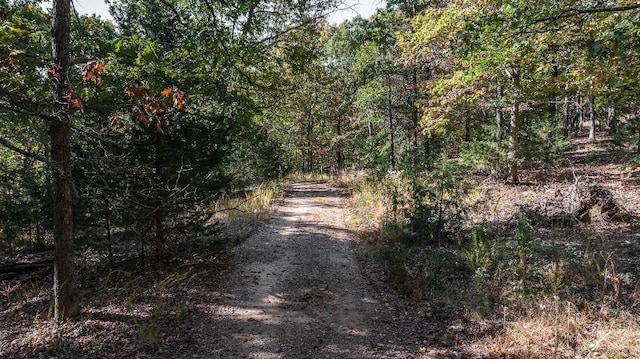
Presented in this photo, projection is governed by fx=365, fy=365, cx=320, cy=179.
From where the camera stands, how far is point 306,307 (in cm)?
588

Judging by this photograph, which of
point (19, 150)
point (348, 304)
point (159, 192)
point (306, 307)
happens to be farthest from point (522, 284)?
point (159, 192)

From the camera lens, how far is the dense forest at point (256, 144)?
4.71 m

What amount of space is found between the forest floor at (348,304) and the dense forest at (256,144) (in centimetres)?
6

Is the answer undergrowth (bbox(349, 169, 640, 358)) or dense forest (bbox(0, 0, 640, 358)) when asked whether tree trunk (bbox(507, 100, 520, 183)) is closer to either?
dense forest (bbox(0, 0, 640, 358))

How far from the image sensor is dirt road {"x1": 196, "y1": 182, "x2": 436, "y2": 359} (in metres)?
4.80

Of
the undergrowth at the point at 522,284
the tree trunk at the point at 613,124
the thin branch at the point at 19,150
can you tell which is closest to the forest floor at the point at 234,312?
the undergrowth at the point at 522,284

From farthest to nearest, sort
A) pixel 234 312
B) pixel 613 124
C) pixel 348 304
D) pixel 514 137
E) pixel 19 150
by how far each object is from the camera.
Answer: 1. pixel 613 124
2. pixel 514 137
3. pixel 348 304
4. pixel 234 312
5. pixel 19 150

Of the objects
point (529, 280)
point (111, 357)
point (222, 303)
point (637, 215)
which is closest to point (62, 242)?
point (111, 357)

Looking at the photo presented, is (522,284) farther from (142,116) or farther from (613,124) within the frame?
(613,124)

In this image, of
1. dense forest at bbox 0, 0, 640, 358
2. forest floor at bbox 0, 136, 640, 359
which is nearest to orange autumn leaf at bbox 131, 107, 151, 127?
dense forest at bbox 0, 0, 640, 358

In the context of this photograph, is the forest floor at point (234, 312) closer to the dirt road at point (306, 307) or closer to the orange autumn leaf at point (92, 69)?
the dirt road at point (306, 307)

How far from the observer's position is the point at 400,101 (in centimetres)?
1739

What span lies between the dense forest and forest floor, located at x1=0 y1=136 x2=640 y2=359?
63 mm

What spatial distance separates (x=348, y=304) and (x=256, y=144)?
5.01m
